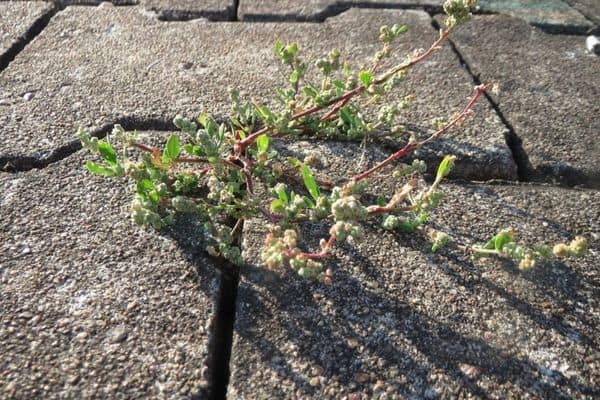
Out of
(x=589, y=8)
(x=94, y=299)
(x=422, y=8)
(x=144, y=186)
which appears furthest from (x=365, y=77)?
(x=589, y=8)

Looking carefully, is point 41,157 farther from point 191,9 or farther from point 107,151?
point 191,9

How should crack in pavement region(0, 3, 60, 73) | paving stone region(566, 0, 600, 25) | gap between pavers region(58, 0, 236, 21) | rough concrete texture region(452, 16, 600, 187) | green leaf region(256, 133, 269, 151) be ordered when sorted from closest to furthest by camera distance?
1. green leaf region(256, 133, 269, 151)
2. rough concrete texture region(452, 16, 600, 187)
3. crack in pavement region(0, 3, 60, 73)
4. gap between pavers region(58, 0, 236, 21)
5. paving stone region(566, 0, 600, 25)

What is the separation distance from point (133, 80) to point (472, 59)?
1.27 m

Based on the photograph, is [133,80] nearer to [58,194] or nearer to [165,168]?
[58,194]

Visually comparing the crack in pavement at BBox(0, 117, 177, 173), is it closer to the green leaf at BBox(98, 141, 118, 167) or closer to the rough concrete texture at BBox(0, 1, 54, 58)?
the green leaf at BBox(98, 141, 118, 167)

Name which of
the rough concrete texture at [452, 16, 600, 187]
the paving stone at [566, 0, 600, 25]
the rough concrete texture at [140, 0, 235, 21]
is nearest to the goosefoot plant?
the rough concrete texture at [452, 16, 600, 187]

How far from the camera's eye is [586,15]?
2.50m

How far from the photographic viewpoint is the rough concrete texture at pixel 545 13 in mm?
2350

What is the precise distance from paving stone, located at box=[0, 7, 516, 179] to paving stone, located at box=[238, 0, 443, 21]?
4.2 inches

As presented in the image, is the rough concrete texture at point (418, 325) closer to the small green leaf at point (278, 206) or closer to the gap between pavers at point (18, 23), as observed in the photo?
the small green leaf at point (278, 206)

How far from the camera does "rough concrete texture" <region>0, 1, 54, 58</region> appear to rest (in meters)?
2.04

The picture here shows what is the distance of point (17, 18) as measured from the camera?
2217 mm

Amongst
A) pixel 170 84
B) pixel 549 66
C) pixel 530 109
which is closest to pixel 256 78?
pixel 170 84

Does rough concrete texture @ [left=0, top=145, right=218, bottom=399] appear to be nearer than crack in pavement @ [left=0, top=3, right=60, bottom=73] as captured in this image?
Yes
